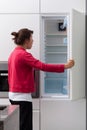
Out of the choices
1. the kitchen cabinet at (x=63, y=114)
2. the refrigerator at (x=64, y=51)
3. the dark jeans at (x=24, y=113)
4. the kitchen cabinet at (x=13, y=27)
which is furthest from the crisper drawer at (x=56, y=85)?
the dark jeans at (x=24, y=113)

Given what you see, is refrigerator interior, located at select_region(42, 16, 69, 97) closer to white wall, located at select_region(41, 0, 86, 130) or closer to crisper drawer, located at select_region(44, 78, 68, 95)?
crisper drawer, located at select_region(44, 78, 68, 95)

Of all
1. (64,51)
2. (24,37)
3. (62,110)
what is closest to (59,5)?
(64,51)

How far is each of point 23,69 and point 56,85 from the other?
0.98 meters

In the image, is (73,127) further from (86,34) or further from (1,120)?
(1,120)

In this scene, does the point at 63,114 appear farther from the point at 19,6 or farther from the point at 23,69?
the point at 19,6

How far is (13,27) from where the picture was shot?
356 cm

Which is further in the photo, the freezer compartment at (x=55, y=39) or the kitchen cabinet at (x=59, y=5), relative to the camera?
the freezer compartment at (x=55, y=39)

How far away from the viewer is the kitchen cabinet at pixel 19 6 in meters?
3.55

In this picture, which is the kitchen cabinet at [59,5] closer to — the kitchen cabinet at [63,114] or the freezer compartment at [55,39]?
the freezer compartment at [55,39]

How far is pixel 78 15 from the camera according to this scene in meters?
3.38

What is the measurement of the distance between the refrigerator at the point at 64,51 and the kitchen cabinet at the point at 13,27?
0.08 m

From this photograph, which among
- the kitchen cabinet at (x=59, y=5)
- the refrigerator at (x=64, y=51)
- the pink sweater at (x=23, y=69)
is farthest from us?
the kitchen cabinet at (x=59, y=5)

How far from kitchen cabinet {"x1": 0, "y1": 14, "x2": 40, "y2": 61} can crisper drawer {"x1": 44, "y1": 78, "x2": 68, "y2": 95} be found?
42 cm

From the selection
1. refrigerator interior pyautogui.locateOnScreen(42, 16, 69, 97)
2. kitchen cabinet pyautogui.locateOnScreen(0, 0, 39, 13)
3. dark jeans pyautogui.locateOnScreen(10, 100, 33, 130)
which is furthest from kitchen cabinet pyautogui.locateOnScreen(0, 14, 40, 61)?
dark jeans pyautogui.locateOnScreen(10, 100, 33, 130)
